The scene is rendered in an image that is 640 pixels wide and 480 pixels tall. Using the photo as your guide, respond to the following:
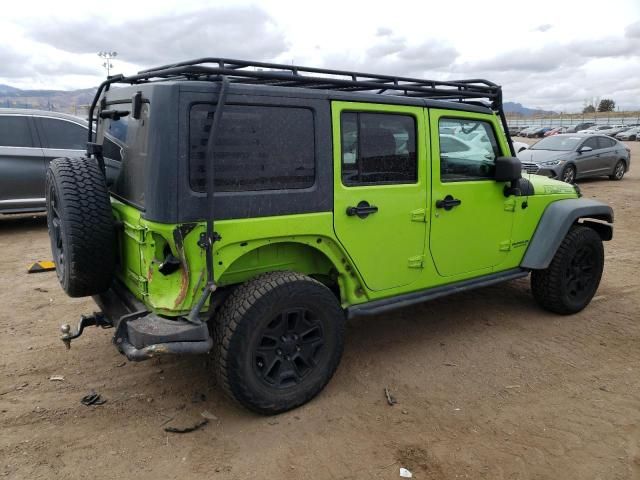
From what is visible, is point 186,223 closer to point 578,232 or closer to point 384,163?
point 384,163

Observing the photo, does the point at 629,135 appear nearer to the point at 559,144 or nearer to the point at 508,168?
the point at 559,144

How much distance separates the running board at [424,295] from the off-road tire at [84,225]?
1576 mm

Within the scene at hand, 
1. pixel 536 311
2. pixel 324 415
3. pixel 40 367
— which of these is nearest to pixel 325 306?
pixel 324 415

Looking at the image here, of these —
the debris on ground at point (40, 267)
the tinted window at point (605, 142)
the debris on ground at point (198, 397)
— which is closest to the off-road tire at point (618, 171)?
the tinted window at point (605, 142)

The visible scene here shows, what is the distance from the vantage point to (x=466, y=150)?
3.98 m

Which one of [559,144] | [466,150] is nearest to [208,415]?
[466,150]

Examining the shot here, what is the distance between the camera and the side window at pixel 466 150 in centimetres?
379

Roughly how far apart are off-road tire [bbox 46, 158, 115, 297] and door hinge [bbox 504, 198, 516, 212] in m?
2.99

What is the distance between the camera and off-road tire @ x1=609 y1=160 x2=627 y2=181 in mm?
15078

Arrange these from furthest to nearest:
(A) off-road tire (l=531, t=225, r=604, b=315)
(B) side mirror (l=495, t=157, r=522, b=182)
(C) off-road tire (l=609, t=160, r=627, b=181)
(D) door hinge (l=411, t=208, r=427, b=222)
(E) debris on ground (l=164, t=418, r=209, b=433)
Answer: (C) off-road tire (l=609, t=160, r=627, b=181), (A) off-road tire (l=531, t=225, r=604, b=315), (B) side mirror (l=495, t=157, r=522, b=182), (D) door hinge (l=411, t=208, r=427, b=222), (E) debris on ground (l=164, t=418, r=209, b=433)

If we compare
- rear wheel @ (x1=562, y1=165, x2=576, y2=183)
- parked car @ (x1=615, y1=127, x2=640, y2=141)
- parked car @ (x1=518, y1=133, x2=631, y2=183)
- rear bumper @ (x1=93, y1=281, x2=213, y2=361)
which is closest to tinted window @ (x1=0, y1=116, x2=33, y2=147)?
rear bumper @ (x1=93, y1=281, x2=213, y2=361)

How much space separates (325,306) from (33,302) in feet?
10.7

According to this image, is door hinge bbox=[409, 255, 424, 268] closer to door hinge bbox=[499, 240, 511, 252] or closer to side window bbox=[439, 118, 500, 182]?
side window bbox=[439, 118, 500, 182]

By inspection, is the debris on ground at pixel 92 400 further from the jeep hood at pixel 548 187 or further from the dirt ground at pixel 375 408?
the jeep hood at pixel 548 187
